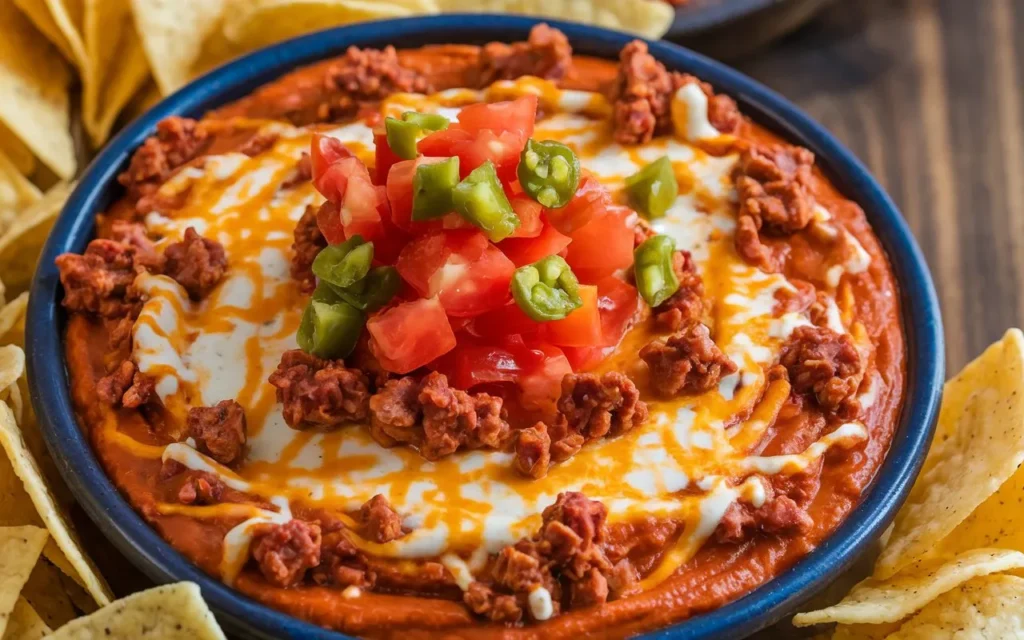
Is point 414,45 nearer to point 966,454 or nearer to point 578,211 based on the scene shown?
point 578,211

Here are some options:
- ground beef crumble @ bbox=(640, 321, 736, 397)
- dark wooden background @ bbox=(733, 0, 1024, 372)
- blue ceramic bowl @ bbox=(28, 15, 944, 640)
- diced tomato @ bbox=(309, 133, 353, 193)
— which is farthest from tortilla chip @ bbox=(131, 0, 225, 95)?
dark wooden background @ bbox=(733, 0, 1024, 372)

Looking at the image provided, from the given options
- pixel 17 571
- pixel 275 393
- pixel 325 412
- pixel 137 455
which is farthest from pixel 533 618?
pixel 17 571

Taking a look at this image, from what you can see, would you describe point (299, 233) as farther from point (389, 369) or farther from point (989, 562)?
point (989, 562)

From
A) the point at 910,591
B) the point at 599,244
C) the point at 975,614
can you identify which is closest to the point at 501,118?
the point at 599,244

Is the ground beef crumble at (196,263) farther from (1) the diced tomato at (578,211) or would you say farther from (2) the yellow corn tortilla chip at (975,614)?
(2) the yellow corn tortilla chip at (975,614)

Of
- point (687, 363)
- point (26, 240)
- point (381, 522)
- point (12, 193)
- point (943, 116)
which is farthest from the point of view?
point (943, 116)

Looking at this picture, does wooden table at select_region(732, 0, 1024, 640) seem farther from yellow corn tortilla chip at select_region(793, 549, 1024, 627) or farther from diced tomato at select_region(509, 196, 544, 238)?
diced tomato at select_region(509, 196, 544, 238)
